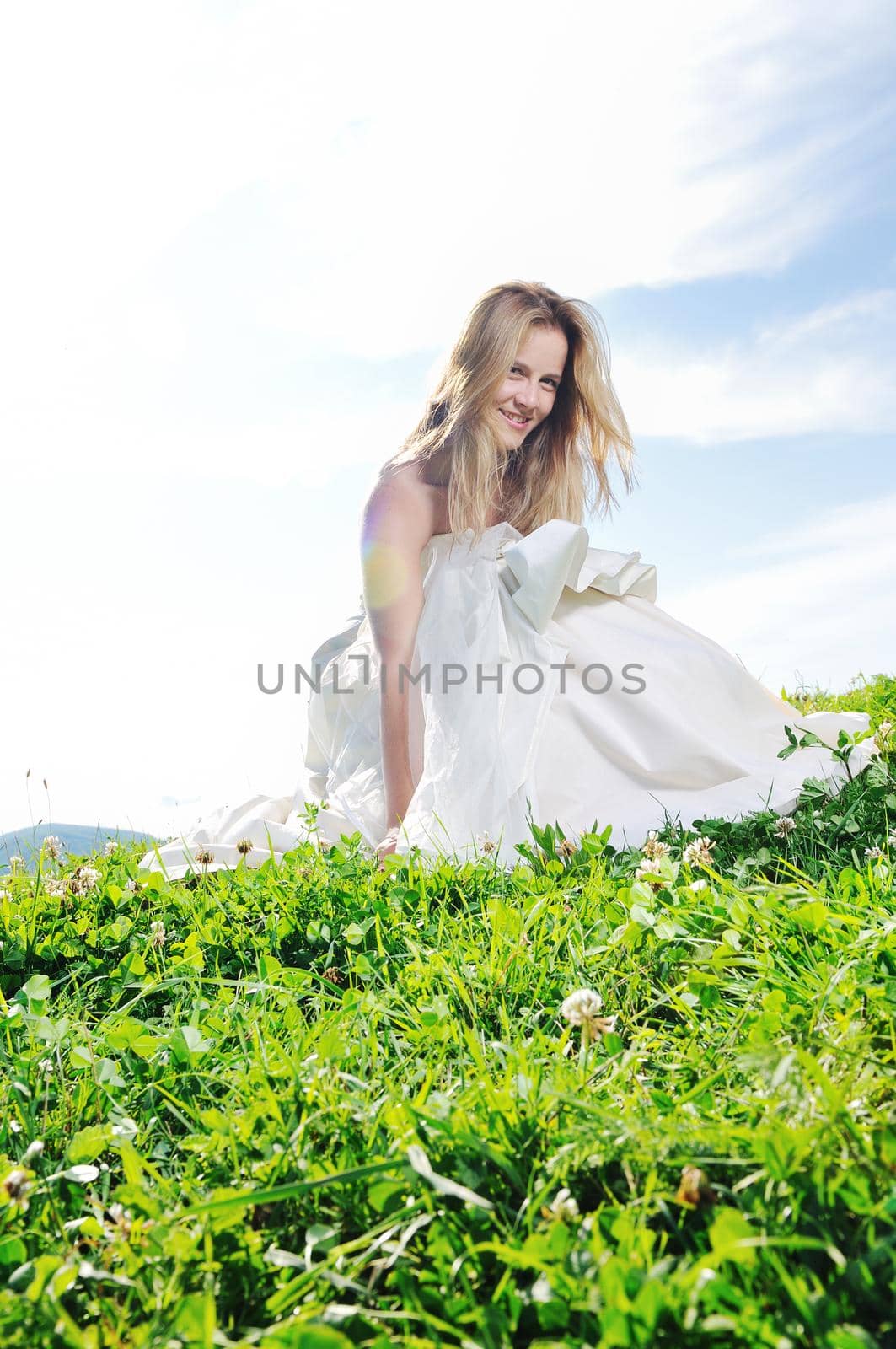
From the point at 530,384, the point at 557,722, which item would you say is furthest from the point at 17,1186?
the point at 530,384

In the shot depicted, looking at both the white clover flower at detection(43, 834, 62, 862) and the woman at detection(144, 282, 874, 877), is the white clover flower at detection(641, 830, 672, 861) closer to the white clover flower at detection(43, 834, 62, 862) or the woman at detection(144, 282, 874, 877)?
the woman at detection(144, 282, 874, 877)

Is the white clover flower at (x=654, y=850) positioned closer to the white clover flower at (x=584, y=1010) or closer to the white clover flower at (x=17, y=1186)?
the white clover flower at (x=584, y=1010)

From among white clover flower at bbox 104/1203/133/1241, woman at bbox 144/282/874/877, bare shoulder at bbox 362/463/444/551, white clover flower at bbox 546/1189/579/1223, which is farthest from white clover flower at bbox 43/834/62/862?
white clover flower at bbox 546/1189/579/1223

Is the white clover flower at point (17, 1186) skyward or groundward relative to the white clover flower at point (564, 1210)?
groundward

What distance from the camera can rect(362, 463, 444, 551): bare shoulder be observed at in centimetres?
506

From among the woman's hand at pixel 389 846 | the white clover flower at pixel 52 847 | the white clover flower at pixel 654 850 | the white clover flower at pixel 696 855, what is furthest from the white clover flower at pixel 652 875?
the white clover flower at pixel 52 847

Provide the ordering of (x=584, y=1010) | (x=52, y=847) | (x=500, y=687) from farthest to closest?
(x=500, y=687) → (x=52, y=847) → (x=584, y=1010)

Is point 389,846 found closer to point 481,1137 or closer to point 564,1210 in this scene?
point 481,1137

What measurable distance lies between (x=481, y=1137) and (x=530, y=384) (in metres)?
5.04

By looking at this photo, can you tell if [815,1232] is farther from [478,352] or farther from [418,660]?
[478,352]

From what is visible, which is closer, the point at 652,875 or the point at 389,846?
the point at 652,875

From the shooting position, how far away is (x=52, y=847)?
4055 mm

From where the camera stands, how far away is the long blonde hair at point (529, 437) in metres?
5.27

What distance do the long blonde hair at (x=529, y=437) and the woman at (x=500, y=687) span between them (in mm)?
16
